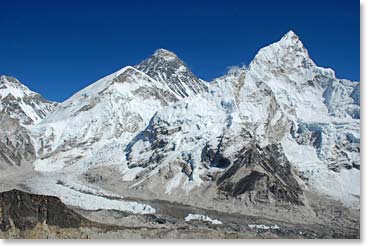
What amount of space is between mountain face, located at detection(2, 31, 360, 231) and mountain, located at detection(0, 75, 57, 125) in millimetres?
21404

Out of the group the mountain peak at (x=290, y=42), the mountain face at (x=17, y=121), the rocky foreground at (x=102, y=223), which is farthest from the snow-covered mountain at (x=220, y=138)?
the rocky foreground at (x=102, y=223)

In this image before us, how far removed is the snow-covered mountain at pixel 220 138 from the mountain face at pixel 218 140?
0.69 ft

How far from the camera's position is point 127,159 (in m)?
102

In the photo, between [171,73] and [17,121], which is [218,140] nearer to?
[17,121]

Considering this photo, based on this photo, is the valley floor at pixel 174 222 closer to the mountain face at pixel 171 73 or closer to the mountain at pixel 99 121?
the mountain at pixel 99 121

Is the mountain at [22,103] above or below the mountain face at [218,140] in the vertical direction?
above

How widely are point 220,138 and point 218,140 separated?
499 millimetres

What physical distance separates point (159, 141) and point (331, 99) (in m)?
39.5

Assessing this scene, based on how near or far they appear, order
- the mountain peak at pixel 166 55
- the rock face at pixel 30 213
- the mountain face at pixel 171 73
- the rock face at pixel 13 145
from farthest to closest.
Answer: the mountain peak at pixel 166 55, the mountain face at pixel 171 73, the rock face at pixel 13 145, the rock face at pixel 30 213

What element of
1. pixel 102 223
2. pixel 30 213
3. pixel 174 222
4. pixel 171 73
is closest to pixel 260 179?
pixel 174 222

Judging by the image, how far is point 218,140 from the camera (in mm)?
93250

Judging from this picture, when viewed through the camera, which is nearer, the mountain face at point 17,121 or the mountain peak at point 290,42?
the mountain face at point 17,121

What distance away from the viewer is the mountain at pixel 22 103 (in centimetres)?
15800

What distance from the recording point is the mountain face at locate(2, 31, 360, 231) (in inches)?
3243
